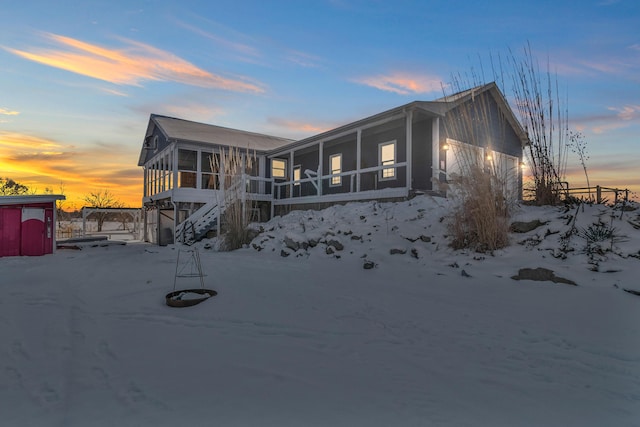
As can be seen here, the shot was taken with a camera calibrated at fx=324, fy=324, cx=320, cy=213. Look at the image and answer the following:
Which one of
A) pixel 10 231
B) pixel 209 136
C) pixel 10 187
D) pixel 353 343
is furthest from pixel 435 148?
pixel 10 187

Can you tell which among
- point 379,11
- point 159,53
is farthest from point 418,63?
point 159,53

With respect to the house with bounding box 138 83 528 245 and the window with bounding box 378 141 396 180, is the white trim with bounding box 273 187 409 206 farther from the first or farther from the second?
the window with bounding box 378 141 396 180

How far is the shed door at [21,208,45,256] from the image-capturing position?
10.9 meters

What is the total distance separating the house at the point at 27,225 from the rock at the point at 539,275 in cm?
1388

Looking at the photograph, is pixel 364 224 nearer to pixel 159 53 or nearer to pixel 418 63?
pixel 418 63

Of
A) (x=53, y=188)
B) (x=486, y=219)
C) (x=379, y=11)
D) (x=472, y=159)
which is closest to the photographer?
(x=486, y=219)

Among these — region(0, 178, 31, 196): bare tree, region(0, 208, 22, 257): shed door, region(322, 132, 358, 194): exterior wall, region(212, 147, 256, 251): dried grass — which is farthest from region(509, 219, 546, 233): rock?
region(0, 178, 31, 196): bare tree

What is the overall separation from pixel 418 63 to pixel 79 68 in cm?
899

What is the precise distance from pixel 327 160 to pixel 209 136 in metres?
5.95

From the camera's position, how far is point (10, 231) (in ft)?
35.0

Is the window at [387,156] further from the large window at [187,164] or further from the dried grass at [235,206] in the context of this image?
the large window at [187,164]

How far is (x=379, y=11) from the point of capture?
8.38 meters

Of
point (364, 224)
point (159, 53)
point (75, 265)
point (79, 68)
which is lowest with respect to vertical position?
point (75, 265)

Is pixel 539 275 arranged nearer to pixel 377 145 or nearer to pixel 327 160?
pixel 377 145
